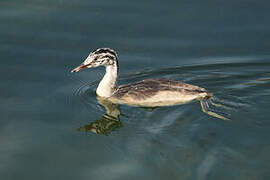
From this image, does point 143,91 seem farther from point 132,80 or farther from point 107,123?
point 132,80

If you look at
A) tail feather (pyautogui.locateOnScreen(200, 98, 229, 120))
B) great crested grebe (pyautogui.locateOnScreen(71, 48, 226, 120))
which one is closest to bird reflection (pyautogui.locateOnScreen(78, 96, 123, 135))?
great crested grebe (pyautogui.locateOnScreen(71, 48, 226, 120))

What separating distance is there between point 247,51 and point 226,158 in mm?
5570

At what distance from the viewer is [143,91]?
433 inches

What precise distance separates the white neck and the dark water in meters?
0.31

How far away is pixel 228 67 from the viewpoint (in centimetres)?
1258

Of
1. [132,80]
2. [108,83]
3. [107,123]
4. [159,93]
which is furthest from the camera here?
[132,80]

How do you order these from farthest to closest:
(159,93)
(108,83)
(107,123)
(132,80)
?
(132,80) < (108,83) < (159,93) < (107,123)

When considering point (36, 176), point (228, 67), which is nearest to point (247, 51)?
point (228, 67)

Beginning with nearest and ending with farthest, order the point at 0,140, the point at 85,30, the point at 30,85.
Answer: the point at 0,140, the point at 30,85, the point at 85,30

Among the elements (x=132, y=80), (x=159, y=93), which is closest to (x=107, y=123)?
(x=159, y=93)

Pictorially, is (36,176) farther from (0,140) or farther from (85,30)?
(85,30)

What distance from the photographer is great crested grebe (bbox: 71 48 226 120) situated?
1078cm

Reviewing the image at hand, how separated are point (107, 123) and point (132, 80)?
7.67ft

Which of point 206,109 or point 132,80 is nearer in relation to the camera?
point 206,109
